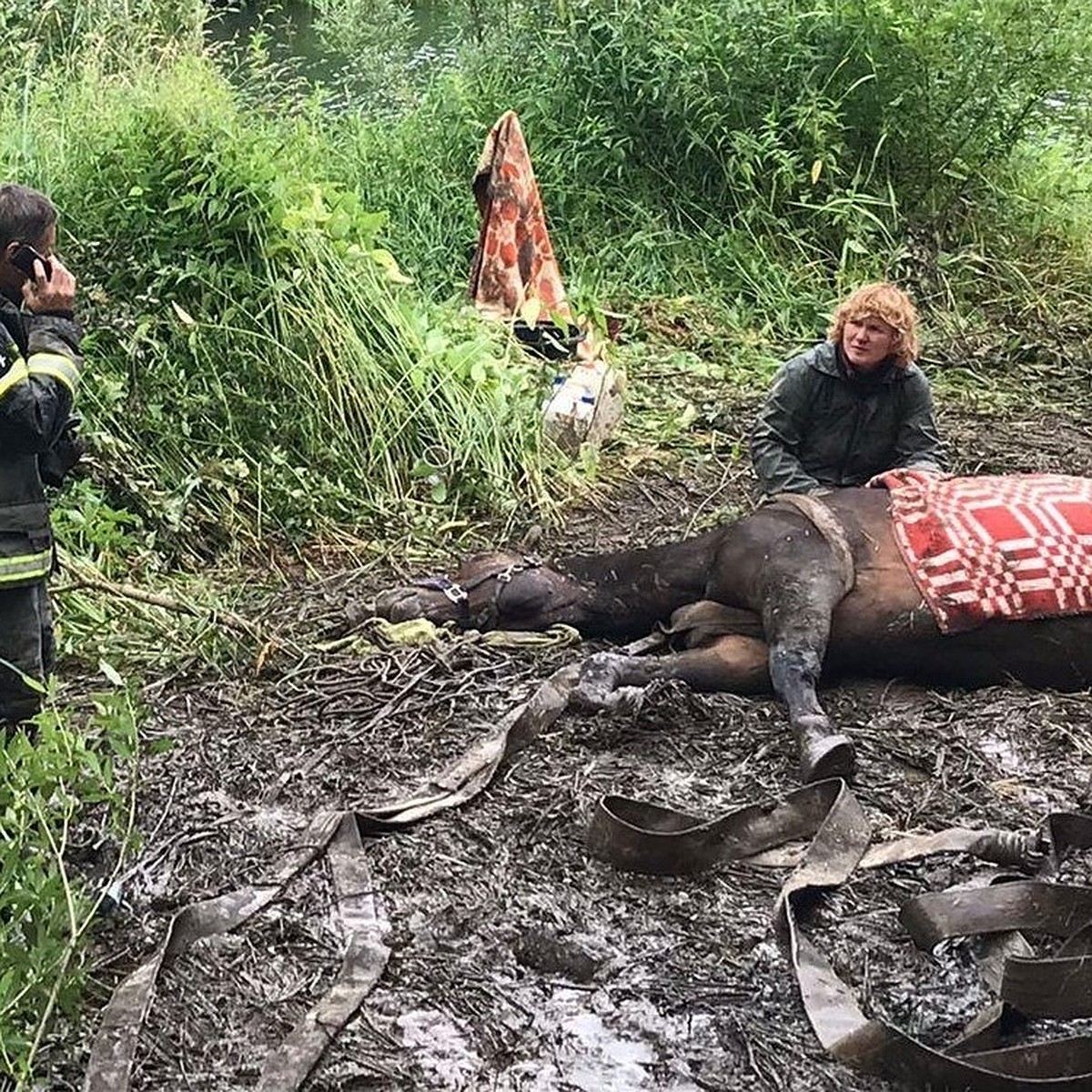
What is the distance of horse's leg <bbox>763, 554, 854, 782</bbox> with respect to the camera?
12.5 feet

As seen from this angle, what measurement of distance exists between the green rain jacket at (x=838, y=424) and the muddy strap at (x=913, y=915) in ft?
5.66

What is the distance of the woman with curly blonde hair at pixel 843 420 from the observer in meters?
4.66

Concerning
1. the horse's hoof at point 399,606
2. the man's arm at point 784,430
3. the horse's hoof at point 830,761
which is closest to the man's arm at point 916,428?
the man's arm at point 784,430

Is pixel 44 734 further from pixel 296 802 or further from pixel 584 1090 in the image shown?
pixel 584 1090

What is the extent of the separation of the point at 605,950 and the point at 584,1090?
42 cm

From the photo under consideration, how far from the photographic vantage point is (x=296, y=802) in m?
3.41

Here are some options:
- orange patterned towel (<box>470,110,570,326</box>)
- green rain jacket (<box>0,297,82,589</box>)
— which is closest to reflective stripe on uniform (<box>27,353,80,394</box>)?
green rain jacket (<box>0,297,82,589</box>)

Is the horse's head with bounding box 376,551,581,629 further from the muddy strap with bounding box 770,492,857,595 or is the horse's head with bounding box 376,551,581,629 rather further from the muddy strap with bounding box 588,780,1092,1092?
the muddy strap with bounding box 588,780,1092,1092

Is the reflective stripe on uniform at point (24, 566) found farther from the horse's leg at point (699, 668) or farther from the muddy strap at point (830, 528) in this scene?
the muddy strap at point (830, 528)

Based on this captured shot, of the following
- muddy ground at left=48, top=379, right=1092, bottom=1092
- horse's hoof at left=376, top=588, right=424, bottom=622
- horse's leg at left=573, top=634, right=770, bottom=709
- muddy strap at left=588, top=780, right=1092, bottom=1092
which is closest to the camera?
Result: muddy strap at left=588, top=780, right=1092, bottom=1092

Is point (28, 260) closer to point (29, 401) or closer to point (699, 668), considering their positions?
point (29, 401)

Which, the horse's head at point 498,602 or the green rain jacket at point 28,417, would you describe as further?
the horse's head at point 498,602

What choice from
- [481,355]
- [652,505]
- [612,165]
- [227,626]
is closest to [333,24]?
[612,165]

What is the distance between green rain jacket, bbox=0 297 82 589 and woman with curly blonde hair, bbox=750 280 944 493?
7.58 feet
